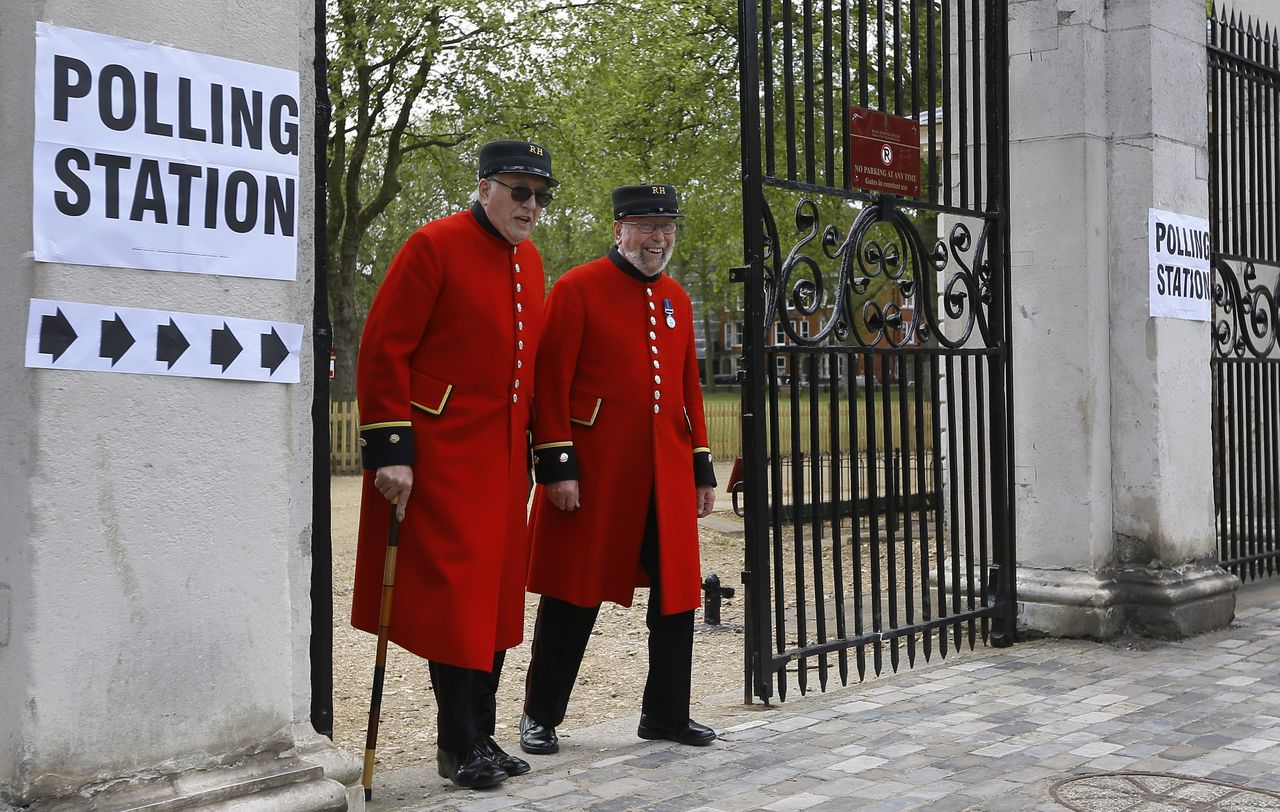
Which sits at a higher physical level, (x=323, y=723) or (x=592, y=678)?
(x=323, y=723)

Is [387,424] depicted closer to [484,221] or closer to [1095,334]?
[484,221]

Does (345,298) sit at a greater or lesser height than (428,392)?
greater

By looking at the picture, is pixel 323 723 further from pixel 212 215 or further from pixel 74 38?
pixel 74 38

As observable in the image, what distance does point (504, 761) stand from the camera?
14.9 feet

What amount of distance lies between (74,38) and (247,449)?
1087 millimetres

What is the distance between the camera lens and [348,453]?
23.1 meters

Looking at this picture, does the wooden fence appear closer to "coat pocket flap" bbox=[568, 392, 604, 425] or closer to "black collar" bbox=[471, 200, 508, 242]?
"coat pocket flap" bbox=[568, 392, 604, 425]

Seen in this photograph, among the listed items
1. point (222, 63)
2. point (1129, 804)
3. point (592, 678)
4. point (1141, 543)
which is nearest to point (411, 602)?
point (222, 63)

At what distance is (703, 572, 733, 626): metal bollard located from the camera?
8359mm

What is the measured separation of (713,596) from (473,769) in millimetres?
4362

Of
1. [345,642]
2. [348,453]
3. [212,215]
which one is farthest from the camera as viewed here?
[348,453]

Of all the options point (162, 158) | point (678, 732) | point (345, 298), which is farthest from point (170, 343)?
point (345, 298)

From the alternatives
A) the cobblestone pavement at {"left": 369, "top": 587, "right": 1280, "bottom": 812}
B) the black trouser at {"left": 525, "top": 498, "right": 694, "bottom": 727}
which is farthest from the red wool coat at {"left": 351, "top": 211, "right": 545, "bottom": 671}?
the cobblestone pavement at {"left": 369, "top": 587, "right": 1280, "bottom": 812}

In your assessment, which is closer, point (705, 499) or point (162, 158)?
point (162, 158)
